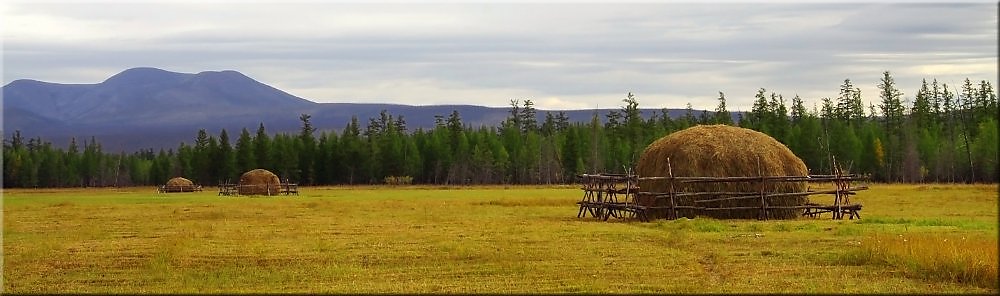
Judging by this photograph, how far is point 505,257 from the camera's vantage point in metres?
20.0

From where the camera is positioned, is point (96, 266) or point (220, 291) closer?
point (220, 291)

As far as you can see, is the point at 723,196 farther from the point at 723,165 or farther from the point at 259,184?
the point at 259,184

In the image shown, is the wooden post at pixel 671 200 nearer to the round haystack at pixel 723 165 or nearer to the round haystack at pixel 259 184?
the round haystack at pixel 723 165

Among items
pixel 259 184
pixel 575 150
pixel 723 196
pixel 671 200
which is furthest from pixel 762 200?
pixel 575 150

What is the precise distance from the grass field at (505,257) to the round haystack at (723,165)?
3.56 m

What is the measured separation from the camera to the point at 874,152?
103 metres

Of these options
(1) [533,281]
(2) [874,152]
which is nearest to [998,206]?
(1) [533,281]

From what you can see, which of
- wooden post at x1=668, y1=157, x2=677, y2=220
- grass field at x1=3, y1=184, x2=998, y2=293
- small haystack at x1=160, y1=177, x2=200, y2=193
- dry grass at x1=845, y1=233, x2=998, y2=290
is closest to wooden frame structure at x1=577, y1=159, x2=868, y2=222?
wooden post at x1=668, y1=157, x2=677, y2=220

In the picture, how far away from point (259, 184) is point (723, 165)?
→ 162ft

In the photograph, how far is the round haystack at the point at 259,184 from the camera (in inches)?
2948

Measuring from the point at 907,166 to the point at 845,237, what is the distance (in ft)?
290

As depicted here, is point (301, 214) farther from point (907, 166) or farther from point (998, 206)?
point (907, 166)

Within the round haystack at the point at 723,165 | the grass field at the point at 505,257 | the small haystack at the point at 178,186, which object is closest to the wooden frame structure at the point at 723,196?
the round haystack at the point at 723,165

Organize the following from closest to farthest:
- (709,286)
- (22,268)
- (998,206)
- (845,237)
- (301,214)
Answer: (709,286), (22,268), (845,237), (301,214), (998,206)
